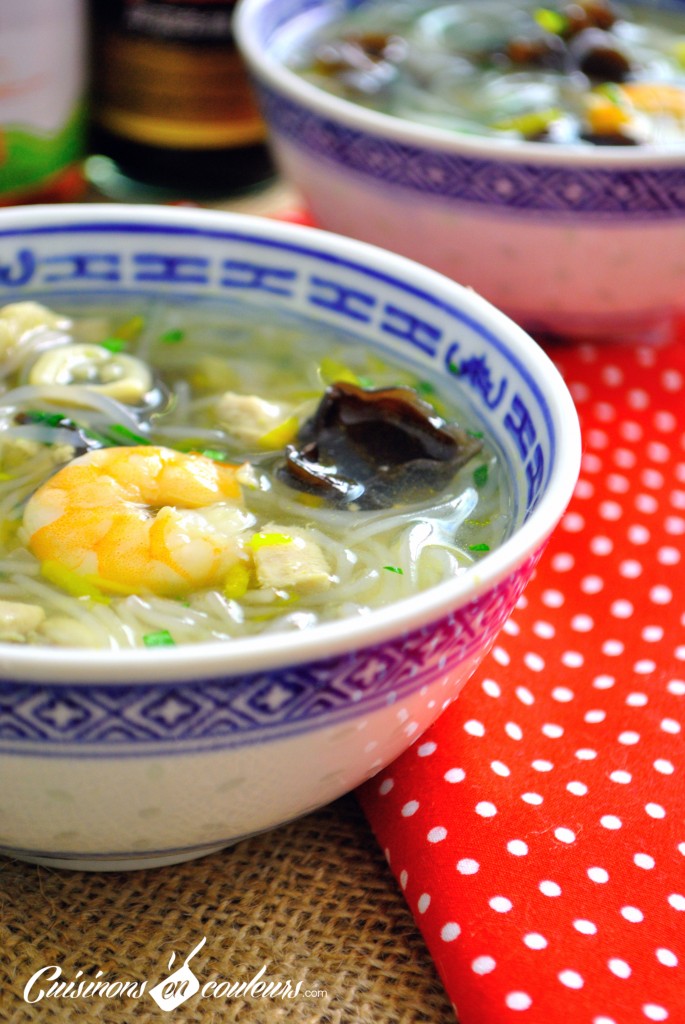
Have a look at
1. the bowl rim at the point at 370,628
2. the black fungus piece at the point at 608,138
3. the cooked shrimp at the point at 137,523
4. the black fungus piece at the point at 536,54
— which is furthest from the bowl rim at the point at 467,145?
the cooked shrimp at the point at 137,523

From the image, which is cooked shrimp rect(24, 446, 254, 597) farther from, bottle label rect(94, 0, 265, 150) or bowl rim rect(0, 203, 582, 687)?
bottle label rect(94, 0, 265, 150)

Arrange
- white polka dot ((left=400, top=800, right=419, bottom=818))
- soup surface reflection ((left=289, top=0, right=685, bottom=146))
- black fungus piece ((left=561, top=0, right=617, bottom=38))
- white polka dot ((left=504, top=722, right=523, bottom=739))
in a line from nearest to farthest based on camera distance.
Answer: white polka dot ((left=400, top=800, right=419, bottom=818))
white polka dot ((left=504, top=722, right=523, bottom=739))
soup surface reflection ((left=289, top=0, right=685, bottom=146))
black fungus piece ((left=561, top=0, right=617, bottom=38))

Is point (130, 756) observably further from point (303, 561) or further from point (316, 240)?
point (316, 240)

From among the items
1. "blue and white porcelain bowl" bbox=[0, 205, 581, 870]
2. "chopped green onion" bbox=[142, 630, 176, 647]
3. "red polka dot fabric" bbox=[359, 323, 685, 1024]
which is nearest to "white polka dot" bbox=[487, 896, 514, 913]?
"red polka dot fabric" bbox=[359, 323, 685, 1024]

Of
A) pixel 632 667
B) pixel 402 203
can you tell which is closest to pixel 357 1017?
pixel 632 667

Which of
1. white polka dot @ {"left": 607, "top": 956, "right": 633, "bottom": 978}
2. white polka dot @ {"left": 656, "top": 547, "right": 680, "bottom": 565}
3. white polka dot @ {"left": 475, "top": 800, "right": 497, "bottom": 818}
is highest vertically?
white polka dot @ {"left": 607, "top": 956, "right": 633, "bottom": 978}

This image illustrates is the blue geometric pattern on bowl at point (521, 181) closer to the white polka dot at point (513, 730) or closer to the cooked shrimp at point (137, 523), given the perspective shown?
the cooked shrimp at point (137, 523)

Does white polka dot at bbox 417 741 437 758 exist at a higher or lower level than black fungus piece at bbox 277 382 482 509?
lower
